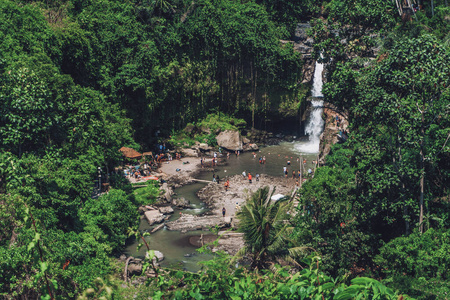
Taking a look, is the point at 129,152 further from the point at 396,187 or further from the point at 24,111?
the point at 396,187

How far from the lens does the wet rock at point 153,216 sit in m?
32.2

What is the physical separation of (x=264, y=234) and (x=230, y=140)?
31.0 metres

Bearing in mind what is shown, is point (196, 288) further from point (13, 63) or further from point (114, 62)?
point (114, 62)

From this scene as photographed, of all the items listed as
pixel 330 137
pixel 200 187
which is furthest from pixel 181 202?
pixel 330 137

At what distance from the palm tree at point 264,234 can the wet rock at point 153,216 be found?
14.2 metres

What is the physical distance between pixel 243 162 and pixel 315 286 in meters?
40.4

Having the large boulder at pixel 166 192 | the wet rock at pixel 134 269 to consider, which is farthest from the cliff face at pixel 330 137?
the wet rock at pixel 134 269

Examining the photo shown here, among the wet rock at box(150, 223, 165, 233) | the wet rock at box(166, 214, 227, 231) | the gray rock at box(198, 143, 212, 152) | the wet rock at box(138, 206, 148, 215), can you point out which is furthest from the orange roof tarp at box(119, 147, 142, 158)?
the wet rock at box(150, 223, 165, 233)

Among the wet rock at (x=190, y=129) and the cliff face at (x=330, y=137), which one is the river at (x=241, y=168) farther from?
the wet rock at (x=190, y=129)

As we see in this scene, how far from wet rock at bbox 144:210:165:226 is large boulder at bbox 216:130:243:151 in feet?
57.6

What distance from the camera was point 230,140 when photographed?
49.5m

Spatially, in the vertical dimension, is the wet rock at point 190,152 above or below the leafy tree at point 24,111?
below

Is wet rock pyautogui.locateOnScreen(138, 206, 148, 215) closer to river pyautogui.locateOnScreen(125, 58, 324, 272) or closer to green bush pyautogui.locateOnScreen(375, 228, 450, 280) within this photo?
river pyautogui.locateOnScreen(125, 58, 324, 272)

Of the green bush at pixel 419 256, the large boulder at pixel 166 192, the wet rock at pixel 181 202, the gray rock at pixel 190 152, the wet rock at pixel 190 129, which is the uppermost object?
the wet rock at pixel 190 129
